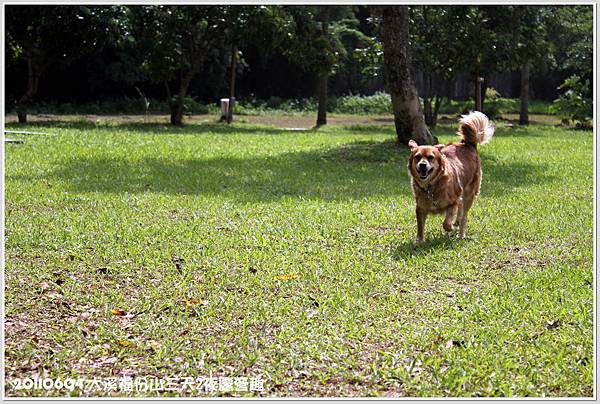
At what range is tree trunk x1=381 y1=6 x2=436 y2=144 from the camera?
1409 centimetres

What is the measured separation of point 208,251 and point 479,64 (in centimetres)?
1810

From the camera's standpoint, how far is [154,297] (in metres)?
5.25

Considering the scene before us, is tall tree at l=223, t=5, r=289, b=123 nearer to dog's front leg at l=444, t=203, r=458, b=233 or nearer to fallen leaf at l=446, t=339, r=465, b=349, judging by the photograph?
dog's front leg at l=444, t=203, r=458, b=233

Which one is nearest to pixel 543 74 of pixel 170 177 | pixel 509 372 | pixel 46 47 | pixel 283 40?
pixel 283 40

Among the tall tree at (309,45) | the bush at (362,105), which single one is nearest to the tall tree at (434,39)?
the tall tree at (309,45)

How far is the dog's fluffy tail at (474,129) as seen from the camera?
7.49 metres

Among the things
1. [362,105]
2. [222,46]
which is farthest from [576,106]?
[222,46]

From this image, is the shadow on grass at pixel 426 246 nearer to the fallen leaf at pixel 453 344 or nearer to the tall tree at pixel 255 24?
the fallen leaf at pixel 453 344

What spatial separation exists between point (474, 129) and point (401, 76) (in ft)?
22.7

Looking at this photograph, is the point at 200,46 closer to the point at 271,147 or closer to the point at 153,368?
the point at 271,147

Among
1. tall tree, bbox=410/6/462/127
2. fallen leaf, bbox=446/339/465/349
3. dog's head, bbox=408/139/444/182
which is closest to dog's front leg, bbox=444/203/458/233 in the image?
dog's head, bbox=408/139/444/182

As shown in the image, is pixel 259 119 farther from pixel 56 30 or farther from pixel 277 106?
pixel 56 30

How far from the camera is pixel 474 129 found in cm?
752

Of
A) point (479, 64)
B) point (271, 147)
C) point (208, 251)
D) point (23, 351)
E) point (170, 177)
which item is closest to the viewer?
point (23, 351)
